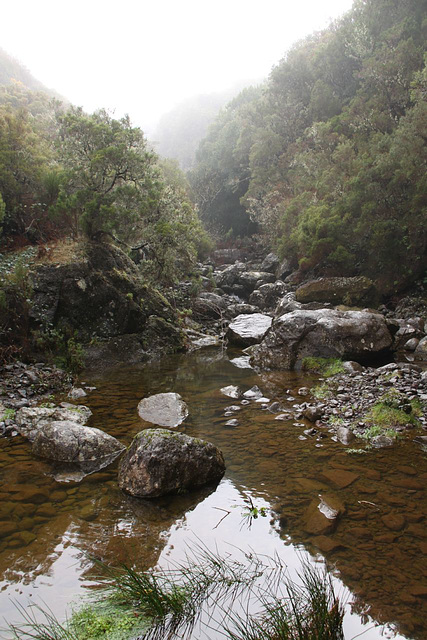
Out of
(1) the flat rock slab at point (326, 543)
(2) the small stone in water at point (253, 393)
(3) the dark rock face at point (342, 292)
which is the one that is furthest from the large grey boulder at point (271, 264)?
(1) the flat rock slab at point (326, 543)

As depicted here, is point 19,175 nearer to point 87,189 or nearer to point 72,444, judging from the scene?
point 87,189

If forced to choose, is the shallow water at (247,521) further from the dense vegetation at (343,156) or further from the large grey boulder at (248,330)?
the dense vegetation at (343,156)

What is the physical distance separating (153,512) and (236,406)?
11.5 feet

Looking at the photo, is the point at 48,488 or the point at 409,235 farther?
the point at 409,235

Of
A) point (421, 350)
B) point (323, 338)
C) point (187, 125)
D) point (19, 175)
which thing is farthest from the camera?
point (187, 125)

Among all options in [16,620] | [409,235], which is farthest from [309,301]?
[16,620]

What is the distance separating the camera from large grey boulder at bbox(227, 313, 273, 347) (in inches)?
545

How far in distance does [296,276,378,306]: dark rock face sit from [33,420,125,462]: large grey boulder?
47.6 feet

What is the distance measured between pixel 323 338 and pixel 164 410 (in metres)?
5.41

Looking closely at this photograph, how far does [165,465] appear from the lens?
4.03 m

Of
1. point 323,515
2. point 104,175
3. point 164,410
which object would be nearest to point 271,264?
point 104,175

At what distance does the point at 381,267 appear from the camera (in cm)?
1814

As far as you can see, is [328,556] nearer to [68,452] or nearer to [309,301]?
[68,452]

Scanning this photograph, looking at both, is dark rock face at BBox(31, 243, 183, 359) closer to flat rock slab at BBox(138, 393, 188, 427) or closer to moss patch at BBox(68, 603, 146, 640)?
flat rock slab at BBox(138, 393, 188, 427)
